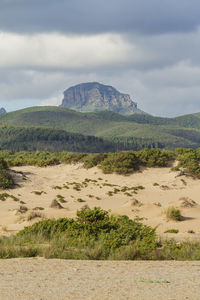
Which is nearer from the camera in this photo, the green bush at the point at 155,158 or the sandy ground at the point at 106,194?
the sandy ground at the point at 106,194

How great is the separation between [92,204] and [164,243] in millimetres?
15940

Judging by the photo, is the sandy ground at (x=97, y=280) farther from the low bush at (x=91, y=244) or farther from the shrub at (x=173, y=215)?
the shrub at (x=173, y=215)

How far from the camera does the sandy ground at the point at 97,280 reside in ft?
19.4

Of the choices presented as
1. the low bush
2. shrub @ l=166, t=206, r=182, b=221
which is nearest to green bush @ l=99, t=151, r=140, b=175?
shrub @ l=166, t=206, r=182, b=221

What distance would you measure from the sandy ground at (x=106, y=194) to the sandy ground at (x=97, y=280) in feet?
24.4

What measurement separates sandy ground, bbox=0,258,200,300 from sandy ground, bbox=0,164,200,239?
7440mm

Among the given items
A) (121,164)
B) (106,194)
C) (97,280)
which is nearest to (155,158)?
(121,164)

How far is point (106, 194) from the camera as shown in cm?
3183

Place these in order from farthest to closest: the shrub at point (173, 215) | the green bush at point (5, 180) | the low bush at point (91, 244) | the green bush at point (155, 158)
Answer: the green bush at point (155, 158)
the green bush at point (5, 180)
the shrub at point (173, 215)
the low bush at point (91, 244)

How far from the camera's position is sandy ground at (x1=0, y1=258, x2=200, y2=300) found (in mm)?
5922

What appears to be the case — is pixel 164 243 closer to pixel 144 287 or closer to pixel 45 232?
pixel 45 232

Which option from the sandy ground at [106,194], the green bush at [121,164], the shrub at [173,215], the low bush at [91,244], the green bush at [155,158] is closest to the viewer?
the low bush at [91,244]

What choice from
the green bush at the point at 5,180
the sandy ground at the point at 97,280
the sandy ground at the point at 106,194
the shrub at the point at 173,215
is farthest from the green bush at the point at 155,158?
the sandy ground at the point at 97,280

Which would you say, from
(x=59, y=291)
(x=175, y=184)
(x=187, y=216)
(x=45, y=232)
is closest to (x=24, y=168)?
(x=175, y=184)
